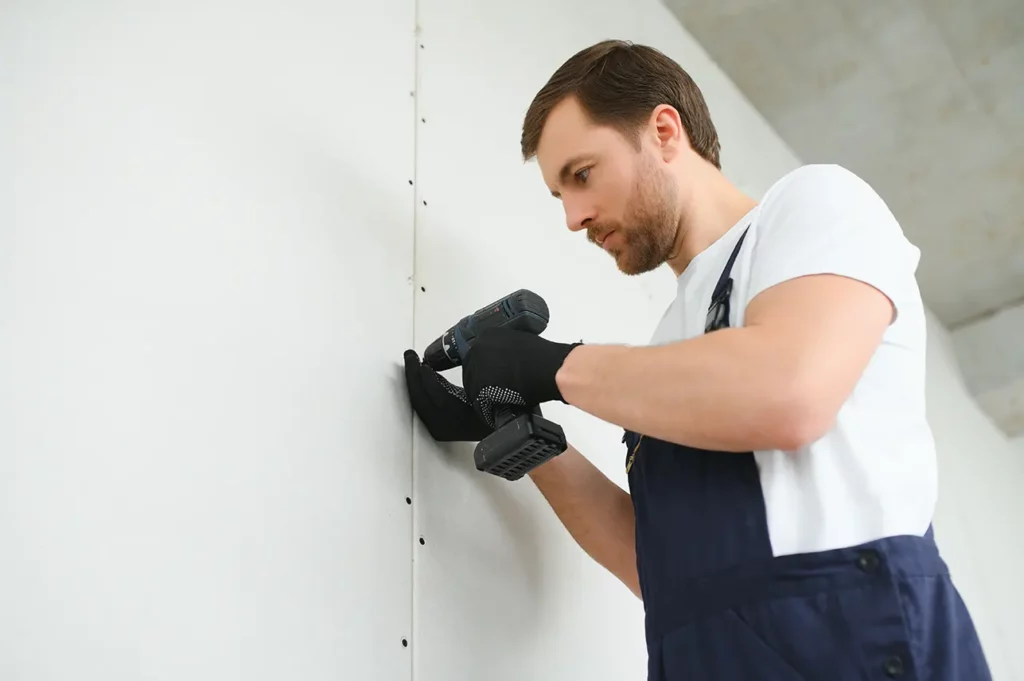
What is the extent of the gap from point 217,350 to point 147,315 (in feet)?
0.28

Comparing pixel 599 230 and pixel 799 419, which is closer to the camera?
pixel 799 419

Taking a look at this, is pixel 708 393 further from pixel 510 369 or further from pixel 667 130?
pixel 667 130

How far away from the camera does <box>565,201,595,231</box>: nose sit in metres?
1.19

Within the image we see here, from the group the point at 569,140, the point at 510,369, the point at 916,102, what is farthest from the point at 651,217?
the point at 916,102

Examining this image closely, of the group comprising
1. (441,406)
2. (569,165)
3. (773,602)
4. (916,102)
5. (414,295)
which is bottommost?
(773,602)

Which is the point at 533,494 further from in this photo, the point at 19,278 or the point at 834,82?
the point at 834,82

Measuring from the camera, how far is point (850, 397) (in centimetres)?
88

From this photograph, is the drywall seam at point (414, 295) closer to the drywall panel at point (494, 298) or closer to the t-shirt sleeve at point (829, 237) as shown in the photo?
the drywall panel at point (494, 298)

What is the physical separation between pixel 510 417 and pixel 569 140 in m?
0.42

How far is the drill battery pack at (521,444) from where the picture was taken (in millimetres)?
1016

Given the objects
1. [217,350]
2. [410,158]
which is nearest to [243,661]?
[217,350]

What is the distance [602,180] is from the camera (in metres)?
1.17

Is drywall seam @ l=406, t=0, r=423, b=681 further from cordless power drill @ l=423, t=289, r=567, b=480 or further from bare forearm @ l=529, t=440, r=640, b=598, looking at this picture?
bare forearm @ l=529, t=440, r=640, b=598

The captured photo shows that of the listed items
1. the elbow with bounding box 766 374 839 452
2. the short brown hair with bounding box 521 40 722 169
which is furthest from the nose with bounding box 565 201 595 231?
the elbow with bounding box 766 374 839 452
